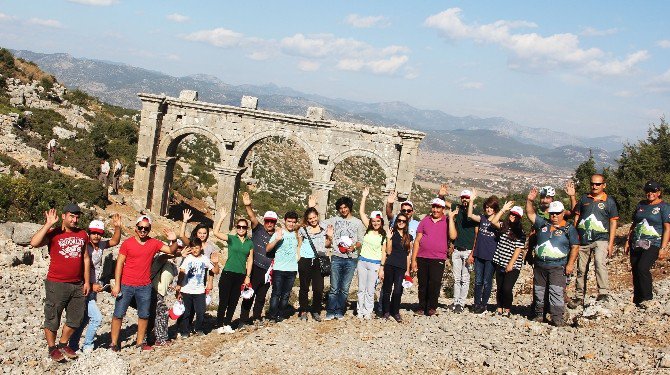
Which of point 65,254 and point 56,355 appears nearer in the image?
point 65,254

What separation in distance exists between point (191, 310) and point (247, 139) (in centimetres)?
1241

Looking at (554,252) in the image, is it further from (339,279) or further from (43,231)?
(43,231)

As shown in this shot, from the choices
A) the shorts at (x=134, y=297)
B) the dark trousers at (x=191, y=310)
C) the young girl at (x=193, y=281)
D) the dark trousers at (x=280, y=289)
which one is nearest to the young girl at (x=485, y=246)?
the dark trousers at (x=280, y=289)

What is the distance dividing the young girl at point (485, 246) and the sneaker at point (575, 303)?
157cm

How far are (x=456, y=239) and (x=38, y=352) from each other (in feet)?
22.1

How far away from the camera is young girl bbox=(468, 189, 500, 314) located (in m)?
8.66

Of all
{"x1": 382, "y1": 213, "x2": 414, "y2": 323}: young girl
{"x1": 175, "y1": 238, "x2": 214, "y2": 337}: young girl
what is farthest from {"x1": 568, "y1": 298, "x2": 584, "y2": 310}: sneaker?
{"x1": 175, "y1": 238, "x2": 214, "y2": 337}: young girl

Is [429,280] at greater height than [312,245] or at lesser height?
lesser

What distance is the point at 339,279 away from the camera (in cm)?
869

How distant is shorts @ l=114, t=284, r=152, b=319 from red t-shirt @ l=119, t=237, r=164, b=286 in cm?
8

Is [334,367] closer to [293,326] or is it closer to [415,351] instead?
[415,351]

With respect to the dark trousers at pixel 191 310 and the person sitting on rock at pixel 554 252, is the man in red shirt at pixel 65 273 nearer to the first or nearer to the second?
the dark trousers at pixel 191 310

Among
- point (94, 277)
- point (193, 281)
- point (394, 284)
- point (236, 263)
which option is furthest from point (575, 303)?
point (94, 277)

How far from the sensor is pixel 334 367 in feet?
22.4
